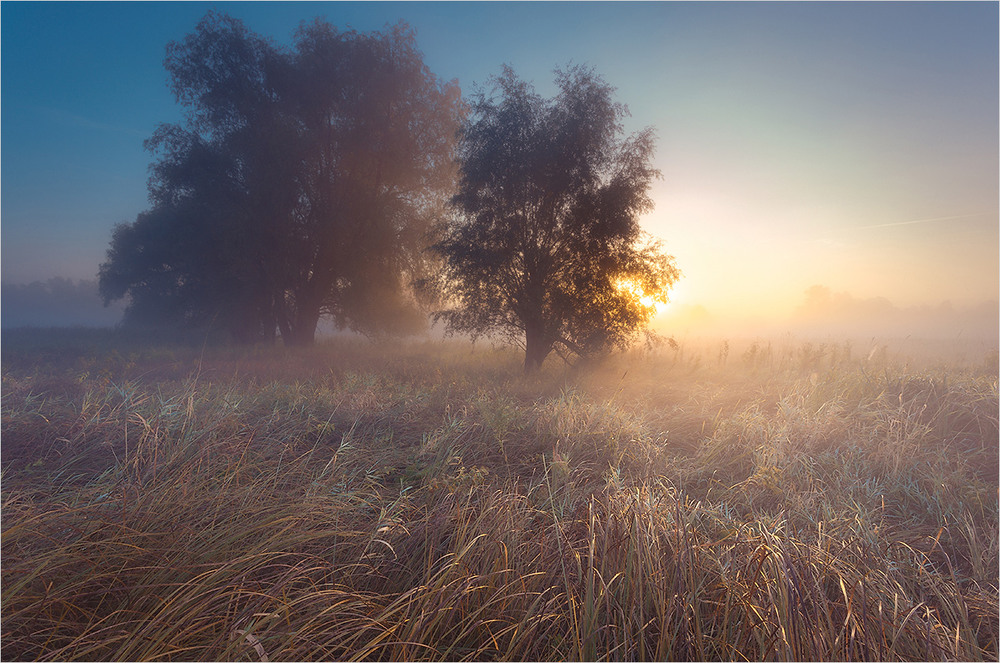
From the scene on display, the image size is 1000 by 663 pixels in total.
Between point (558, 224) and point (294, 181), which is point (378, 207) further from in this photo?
point (558, 224)

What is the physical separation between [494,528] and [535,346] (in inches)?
302

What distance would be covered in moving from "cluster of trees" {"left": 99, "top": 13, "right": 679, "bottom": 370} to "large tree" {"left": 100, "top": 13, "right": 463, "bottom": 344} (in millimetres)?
58

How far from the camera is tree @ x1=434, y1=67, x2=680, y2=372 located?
9.19 m

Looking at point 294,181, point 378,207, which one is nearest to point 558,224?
point 378,207

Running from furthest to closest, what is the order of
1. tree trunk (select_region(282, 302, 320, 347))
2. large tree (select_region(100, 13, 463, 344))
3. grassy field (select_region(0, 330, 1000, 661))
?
tree trunk (select_region(282, 302, 320, 347)) < large tree (select_region(100, 13, 463, 344)) < grassy field (select_region(0, 330, 1000, 661))

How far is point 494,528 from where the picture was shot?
2193mm

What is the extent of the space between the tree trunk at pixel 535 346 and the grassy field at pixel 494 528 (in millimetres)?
4012

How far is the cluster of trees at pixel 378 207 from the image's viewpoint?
30.5 feet

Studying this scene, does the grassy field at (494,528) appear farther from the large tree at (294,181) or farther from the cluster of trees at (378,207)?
the large tree at (294,181)

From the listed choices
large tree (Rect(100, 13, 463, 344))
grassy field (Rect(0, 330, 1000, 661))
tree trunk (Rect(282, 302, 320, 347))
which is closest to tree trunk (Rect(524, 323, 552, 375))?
grassy field (Rect(0, 330, 1000, 661))

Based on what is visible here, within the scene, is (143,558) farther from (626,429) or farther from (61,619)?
(626,429)

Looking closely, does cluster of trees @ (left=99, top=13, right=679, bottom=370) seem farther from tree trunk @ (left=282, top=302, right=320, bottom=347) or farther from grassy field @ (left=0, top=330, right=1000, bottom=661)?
grassy field @ (left=0, top=330, right=1000, bottom=661)

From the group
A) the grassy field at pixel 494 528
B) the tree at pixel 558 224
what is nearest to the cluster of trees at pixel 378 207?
the tree at pixel 558 224

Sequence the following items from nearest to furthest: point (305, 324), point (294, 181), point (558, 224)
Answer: point (558, 224), point (294, 181), point (305, 324)
